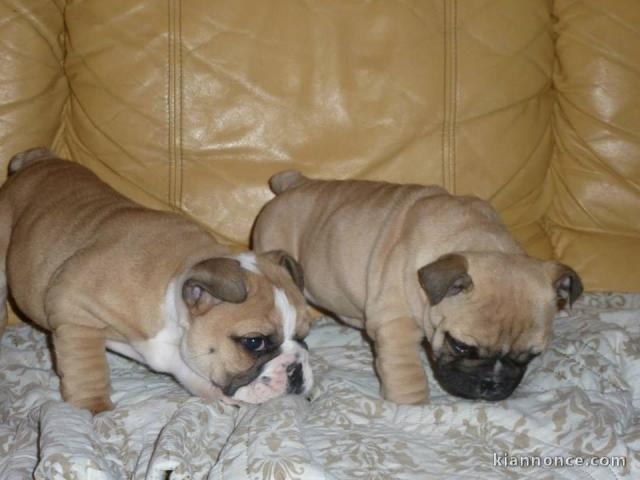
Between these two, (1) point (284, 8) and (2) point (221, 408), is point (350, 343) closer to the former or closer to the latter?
(2) point (221, 408)

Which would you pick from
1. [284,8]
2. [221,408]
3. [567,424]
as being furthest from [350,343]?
[284,8]

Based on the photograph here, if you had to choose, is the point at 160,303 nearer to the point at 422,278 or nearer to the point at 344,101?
the point at 422,278

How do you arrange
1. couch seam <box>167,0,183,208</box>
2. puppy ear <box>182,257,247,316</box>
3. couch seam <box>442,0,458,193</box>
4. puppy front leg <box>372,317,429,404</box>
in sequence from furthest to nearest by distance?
couch seam <box>442,0,458,193</box> → couch seam <box>167,0,183,208</box> → puppy front leg <box>372,317,429,404</box> → puppy ear <box>182,257,247,316</box>

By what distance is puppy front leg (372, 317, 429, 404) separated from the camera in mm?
3012

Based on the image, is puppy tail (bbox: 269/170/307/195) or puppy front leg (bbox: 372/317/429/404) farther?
puppy tail (bbox: 269/170/307/195)

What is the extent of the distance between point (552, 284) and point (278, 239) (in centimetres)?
112

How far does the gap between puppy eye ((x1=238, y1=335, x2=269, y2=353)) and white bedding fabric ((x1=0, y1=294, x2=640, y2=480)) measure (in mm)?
192

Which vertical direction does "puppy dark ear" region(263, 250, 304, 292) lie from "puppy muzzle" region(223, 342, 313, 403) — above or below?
above

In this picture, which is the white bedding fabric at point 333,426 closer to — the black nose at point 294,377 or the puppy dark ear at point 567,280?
the black nose at point 294,377

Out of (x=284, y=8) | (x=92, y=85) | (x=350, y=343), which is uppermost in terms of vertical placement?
(x=284, y=8)

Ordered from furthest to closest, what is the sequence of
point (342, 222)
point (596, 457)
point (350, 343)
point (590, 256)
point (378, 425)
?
1. point (590, 256)
2. point (350, 343)
3. point (342, 222)
4. point (378, 425)
5. point (596, 457)

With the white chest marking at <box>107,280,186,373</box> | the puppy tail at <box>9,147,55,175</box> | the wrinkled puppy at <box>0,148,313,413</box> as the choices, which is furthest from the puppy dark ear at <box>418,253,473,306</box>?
the puppy tail at <box>9,147,55,175</box>

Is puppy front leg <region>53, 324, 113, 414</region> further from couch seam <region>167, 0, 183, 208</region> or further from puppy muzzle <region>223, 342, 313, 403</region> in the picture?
couch seam <region>167, 0, 183, 208</region>

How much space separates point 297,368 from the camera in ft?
9.55
